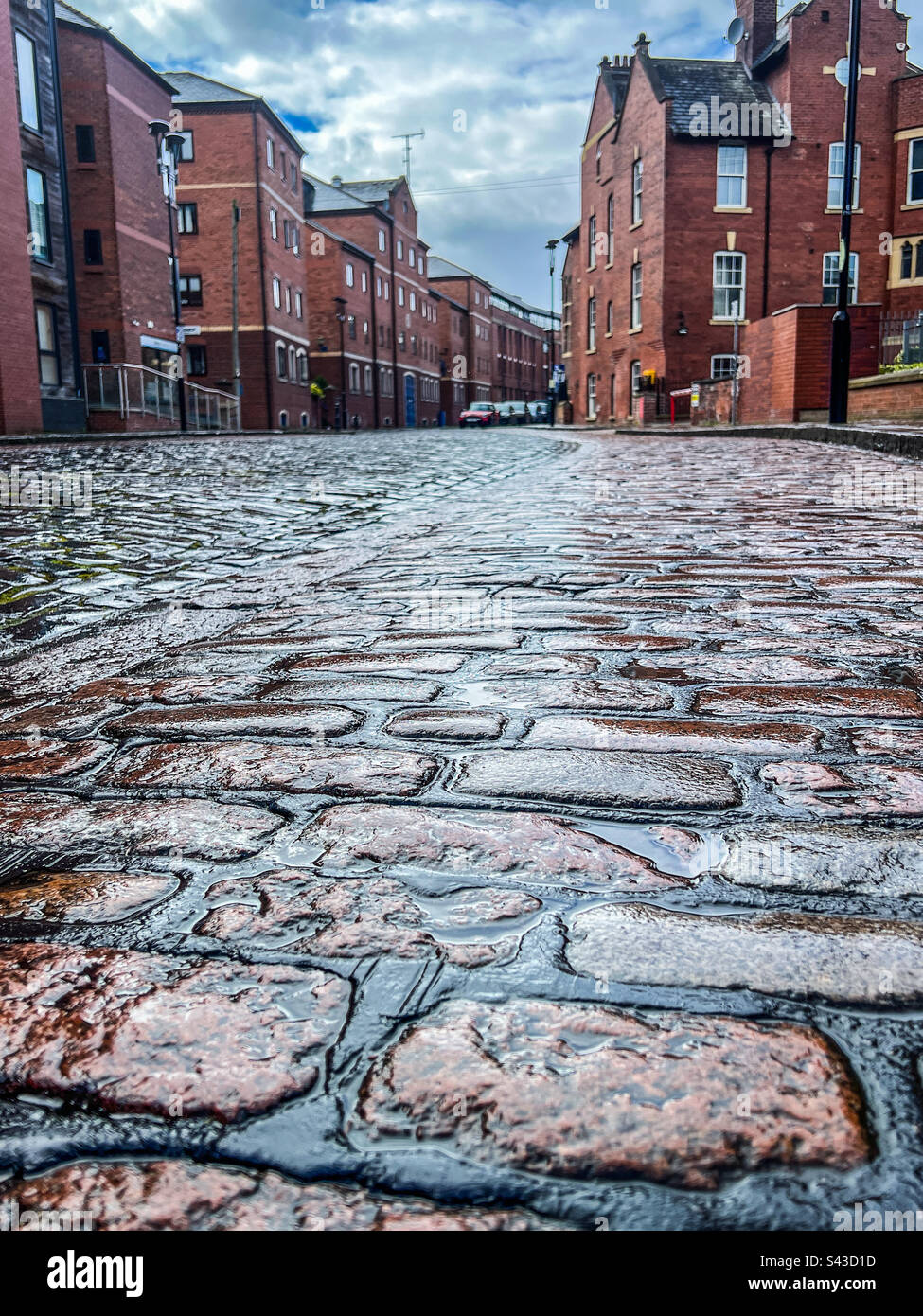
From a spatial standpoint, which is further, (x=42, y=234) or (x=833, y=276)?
(x=833, y=276)

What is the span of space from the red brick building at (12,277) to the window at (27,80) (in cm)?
84

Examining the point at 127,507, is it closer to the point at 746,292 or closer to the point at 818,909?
the point at 818,909

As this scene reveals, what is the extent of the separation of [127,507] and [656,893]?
25.0 feet

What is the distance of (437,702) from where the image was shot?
2867 millimetres

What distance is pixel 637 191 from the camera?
1396 inches

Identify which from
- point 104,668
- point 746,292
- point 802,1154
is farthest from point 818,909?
point 746,292

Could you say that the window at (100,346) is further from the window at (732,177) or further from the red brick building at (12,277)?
the window at (732,177)

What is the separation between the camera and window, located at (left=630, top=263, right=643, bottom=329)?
35688mm

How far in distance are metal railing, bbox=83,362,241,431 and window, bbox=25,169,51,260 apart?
117 inches

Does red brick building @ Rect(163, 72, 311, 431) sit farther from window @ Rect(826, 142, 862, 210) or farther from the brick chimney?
window @ Rect(826, 142, 862, 210)

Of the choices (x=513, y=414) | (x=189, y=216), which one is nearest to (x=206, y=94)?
(x=189, y=216)

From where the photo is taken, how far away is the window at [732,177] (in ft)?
108

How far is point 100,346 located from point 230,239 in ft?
44.9

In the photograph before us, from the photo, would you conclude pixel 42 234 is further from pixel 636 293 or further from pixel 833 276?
pixel 833 276
